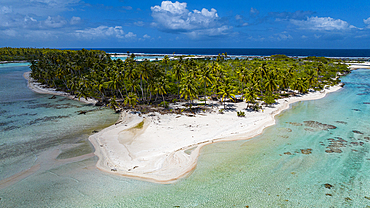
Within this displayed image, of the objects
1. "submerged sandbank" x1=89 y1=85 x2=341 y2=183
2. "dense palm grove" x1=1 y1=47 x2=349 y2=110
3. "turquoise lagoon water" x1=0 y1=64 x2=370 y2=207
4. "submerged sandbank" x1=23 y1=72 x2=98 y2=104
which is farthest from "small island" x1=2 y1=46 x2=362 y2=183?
"turquoise lagoon water" x1=0 y1=64 x2=370 y2=207

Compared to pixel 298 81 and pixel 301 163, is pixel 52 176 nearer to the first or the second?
pixel 301 163

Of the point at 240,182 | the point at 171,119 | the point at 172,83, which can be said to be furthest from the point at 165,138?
the point at 172,83

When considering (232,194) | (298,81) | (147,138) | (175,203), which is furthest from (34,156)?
(298,81)

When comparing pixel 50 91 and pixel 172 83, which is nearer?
pixel 172 83

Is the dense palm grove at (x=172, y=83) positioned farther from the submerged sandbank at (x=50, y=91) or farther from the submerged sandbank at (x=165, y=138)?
the submerged sandbank at (x=165, y=138)

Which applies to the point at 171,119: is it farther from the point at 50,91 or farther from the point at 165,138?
the point at 50,91

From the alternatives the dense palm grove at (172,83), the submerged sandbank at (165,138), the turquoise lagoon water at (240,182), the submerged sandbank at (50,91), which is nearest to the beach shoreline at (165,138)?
the submerged sandbank at (165,138)

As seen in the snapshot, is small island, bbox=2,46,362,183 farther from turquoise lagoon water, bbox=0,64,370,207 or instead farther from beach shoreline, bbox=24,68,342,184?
turquoise lagoon water, bbox=0,64,370,207
